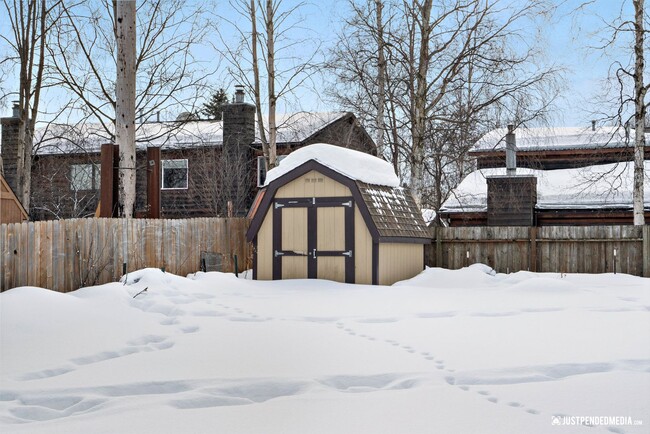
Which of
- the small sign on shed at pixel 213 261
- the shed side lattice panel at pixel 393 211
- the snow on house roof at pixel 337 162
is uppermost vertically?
the snow on house roof at pixel 337 162

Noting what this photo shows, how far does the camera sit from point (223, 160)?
2875 cm

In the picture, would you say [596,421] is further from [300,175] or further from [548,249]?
[548,249]

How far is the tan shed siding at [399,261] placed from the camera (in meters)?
15.9

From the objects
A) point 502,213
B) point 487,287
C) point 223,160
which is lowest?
point 487,287

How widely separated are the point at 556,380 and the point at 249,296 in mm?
7753

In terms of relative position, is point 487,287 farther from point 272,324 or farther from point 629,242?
point 272,324

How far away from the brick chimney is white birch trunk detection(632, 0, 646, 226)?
7307 millimetres

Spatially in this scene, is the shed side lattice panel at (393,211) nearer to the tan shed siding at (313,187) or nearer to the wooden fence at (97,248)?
the tan shed siding at (313,187)

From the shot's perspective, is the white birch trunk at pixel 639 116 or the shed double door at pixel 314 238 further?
the white birch trunk at pixel 639 116

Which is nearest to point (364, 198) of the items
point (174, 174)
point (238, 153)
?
point (238, 153)

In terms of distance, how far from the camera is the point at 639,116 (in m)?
18.7

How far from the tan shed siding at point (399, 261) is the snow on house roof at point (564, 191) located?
7018mm

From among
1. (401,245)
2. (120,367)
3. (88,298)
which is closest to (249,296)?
(88,298)

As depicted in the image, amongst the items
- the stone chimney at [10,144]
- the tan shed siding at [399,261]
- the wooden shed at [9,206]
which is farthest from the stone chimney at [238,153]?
the tan shed siding at [399,261]
